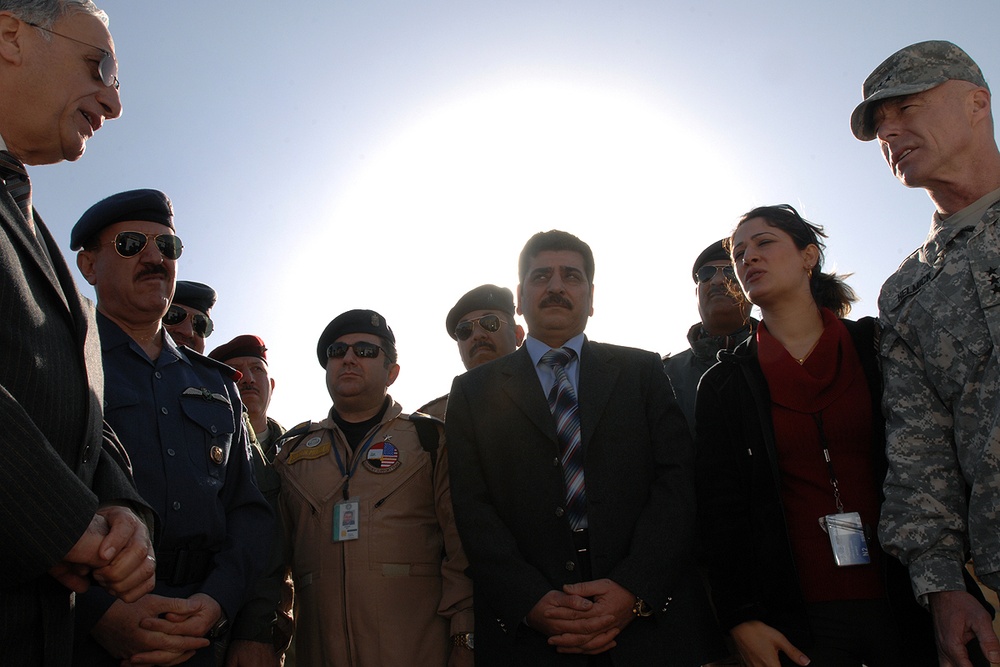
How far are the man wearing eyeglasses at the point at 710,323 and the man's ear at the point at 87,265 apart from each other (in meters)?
3.43

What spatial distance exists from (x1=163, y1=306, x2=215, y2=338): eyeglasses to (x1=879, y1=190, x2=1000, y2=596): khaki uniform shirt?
15.8 ft

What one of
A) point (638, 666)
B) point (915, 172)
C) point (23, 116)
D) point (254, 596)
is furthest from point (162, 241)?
point (915, 172)

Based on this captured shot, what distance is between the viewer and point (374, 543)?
3.95 meters

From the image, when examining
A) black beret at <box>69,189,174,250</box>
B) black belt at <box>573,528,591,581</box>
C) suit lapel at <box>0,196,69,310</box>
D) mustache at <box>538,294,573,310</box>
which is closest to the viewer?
suit lapel at <box>0,196,69,310</box>


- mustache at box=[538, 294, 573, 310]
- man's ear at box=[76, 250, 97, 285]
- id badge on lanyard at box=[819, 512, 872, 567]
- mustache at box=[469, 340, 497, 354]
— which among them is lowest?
id badge on lanyard at box=[819, 512, 872, 567]

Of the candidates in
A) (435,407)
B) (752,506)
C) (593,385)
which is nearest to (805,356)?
(752,506)

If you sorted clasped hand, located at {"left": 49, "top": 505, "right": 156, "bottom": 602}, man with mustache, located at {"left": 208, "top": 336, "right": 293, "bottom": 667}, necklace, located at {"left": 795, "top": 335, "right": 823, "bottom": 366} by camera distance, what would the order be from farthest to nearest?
1. man with mustache, located at {"left": 208, "top": 336, "right": 293, "bottom": 667}
2. necklace, located at {"left": 795, "top": 335, "right": 823, "bottom": 366}
3. clasped hand, located at {"left": 49, "top": 505, "right": 156, "bottom": 602}

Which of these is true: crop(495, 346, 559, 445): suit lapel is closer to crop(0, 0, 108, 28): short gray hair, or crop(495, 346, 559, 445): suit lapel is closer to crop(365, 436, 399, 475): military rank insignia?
crop(365, 436, 399, 475): military rank insignia

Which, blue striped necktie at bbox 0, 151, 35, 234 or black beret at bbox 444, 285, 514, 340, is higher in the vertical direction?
black beret at bbox 444, 285, 514, 340

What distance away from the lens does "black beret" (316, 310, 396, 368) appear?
16.5 feet

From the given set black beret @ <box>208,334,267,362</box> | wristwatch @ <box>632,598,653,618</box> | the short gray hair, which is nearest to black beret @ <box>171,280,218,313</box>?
black beret @ <box>208,334,267,362</box>

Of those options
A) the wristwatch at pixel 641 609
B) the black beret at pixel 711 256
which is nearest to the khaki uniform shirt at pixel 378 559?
→ the wristwatch at pixel 641 609

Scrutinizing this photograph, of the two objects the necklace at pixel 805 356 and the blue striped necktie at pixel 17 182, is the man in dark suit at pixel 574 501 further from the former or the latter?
the blue striped necktie at pixel 17 182

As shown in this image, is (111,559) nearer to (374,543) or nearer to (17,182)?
(17,182)
